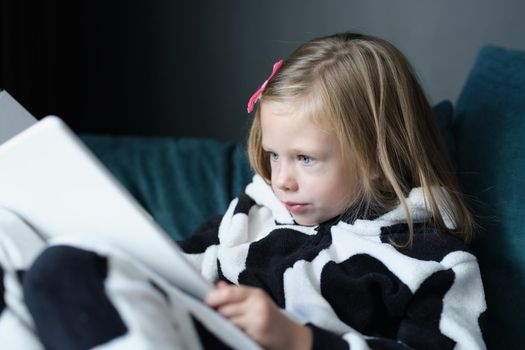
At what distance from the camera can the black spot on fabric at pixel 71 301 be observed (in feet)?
2.15

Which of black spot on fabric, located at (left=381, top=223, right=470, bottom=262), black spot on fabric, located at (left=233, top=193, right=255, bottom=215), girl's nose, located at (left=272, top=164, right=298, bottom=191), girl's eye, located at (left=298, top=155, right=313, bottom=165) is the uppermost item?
girl's eye, located at (left=298, top=155, right=313, bottom=165)

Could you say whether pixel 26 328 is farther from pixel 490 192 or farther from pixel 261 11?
pixel 261 11

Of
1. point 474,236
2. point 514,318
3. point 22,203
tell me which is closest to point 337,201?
point 474,236

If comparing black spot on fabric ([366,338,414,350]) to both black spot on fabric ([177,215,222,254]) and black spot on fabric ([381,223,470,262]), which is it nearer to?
black spot on fabric ([381,223,470,262])

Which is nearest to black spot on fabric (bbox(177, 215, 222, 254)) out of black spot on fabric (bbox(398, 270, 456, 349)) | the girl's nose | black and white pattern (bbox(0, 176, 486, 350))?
black and white pattern (bbox(0, 176, 486, 350))

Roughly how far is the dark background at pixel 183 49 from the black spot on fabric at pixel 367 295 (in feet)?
2.99

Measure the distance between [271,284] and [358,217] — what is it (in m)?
0.17

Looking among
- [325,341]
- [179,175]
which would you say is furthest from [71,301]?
[179,175]

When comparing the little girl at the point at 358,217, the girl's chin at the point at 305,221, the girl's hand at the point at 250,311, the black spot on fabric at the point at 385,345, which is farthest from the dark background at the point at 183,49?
the girl's hand at the point at 250,311

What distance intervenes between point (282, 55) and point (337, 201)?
96 centimetres

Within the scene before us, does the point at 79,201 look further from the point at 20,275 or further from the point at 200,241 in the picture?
the point at 200,241

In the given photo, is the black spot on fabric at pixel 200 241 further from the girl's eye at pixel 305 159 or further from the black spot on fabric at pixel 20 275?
the black spot on fabric at pixel 20 275

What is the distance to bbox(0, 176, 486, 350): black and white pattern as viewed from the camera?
66cm

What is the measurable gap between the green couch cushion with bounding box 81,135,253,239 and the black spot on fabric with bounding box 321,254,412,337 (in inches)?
20.9
